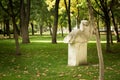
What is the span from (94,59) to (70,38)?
112 inches

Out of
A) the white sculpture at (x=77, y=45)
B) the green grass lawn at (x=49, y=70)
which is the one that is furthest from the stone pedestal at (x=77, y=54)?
the green grass lawn at (x=49, y=70)

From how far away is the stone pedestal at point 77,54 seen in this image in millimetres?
14625

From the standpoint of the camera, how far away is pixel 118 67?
1346 centimetres

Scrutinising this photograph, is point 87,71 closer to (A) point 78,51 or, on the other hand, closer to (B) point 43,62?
(A) point 78,51

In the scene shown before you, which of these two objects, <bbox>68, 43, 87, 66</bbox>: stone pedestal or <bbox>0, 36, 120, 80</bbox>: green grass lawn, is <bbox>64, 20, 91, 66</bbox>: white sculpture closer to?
<bbox>68, 43, 87, 66</bbox>: stone pedestal

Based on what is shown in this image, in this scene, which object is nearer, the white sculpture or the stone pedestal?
the white sculpture

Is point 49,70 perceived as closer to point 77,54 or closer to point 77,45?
point 77,54

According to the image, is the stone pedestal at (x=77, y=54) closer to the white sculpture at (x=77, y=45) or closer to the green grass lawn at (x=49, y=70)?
the white sculpture at (x=77, y=45)

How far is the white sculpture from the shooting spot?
14438mm

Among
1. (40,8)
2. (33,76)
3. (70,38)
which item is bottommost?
(33,76)

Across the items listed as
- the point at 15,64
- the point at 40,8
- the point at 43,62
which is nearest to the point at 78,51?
the point at 43,62

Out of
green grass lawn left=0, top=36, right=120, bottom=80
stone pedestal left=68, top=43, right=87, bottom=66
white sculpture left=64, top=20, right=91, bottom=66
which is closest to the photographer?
green grass lawn left=0, top=36, right=120, bottom=80

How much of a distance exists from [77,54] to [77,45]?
0.44 meters

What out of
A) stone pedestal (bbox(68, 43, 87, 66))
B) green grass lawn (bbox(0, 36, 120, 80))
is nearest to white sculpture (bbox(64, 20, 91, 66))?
stone pedestal (bbox(68, 43, 87, 66))
